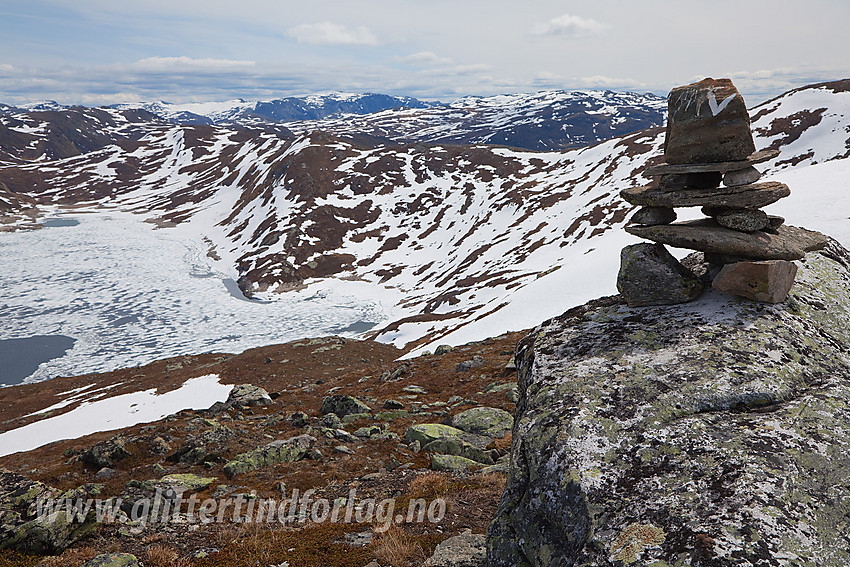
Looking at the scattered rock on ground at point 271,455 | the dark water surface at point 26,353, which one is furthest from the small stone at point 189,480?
the dark water surface at point 26,353

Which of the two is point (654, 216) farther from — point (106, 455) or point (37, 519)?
point (106, 455)

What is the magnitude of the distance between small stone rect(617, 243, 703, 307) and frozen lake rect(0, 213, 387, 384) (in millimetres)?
75343

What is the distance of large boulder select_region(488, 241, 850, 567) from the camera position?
4793 millimetres

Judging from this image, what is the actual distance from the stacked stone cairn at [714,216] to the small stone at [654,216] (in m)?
0.04

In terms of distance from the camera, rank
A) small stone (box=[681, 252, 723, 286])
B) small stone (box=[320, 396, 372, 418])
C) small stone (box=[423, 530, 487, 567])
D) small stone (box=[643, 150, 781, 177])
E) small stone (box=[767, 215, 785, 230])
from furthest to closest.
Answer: small stone (box=[320, 396, 372, 418]) → small stone (box=[681, 252, 723, 286]) → small stone (box=[767, 215, 785, 230]) → small stone (box=[643, 150, 781, 177]) → small stone (box=[423, 530, 487, 567])

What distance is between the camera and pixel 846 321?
8320 millimetres

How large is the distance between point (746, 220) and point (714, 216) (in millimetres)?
917

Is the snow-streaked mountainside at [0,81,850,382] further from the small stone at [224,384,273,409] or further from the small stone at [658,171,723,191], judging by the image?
the small stone at [658,171,723,191]

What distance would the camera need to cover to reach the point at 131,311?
98375 millimetres

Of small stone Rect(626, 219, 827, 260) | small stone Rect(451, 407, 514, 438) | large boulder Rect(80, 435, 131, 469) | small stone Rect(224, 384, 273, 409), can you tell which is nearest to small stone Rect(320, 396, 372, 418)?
small stone Rect(451, 407, 514, 438)

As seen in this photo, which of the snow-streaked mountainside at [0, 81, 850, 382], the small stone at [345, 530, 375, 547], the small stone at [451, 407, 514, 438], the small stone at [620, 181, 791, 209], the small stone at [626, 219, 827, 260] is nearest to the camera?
the small stone at [626, 219, 827, 260]

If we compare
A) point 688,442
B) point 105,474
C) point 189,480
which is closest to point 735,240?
point 688,442

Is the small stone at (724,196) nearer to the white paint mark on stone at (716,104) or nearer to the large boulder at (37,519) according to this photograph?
the white paint mark on stone at (716,104)

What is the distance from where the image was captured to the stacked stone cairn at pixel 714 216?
318 inches
